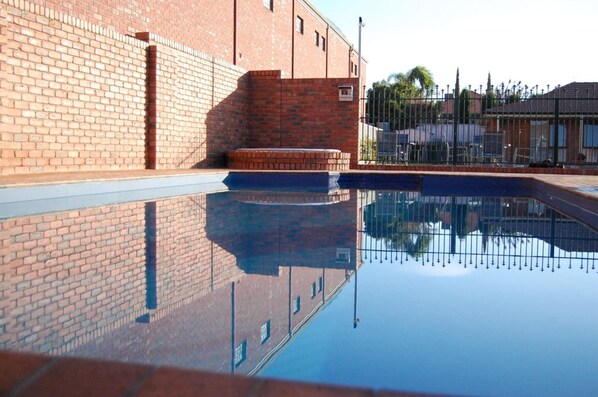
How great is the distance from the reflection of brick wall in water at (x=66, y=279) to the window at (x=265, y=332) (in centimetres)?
54

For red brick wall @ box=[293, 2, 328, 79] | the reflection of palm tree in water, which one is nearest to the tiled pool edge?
the reflection of palm tree in water

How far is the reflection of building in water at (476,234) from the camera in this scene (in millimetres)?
3902

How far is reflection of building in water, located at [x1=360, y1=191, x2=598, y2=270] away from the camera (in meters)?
3.90

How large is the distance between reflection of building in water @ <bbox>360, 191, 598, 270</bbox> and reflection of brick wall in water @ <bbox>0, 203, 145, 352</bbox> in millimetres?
1642

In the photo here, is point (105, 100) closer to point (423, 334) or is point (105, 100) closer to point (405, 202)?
point (405, 202)

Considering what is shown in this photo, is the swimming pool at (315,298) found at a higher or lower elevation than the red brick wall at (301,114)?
lower

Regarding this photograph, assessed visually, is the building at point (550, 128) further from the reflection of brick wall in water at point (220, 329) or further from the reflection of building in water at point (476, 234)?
the reflection of brick wall in water at point (220, 329)

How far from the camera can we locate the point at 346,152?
40.6 feet

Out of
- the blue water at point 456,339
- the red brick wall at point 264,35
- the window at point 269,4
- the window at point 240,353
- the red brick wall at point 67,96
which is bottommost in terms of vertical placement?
the blue water at point 456,339

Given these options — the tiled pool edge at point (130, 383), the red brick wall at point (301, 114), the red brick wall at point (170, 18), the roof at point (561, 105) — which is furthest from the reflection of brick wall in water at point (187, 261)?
the roof at point (561, 105)

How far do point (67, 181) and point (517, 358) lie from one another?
490cm

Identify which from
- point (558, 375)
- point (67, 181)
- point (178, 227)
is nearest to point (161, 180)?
point (67, 181)

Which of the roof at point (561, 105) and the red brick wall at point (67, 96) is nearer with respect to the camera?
the red brick wall at point (67, 96)

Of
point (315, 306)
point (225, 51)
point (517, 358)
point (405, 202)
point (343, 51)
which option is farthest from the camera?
point (343, 51)
